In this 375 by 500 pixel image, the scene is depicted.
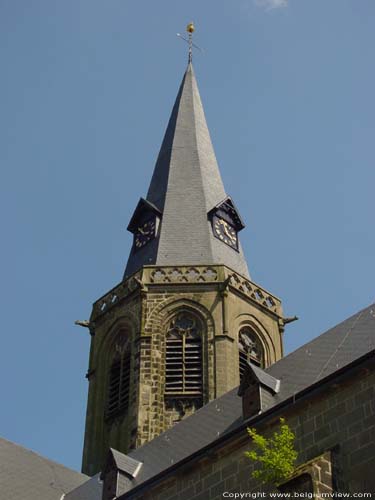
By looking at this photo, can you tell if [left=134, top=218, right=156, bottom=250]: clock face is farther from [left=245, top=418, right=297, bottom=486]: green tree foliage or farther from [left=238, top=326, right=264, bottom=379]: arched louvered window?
[left=245, top=418, right=297, bottom=486]: green tree foliage

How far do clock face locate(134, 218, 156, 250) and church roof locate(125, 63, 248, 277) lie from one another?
0.20 meters

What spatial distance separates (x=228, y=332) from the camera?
24.3m

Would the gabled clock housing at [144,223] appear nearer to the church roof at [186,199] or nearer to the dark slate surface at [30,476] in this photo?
the church roof at [186,199]

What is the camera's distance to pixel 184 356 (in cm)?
2423

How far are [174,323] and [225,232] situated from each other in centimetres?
405

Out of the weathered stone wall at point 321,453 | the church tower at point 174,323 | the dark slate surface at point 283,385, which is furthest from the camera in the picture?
the church tower at point 174,323

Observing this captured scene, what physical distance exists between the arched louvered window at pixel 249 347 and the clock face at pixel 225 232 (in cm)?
330

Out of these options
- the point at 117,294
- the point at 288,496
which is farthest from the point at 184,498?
the point at 117,294

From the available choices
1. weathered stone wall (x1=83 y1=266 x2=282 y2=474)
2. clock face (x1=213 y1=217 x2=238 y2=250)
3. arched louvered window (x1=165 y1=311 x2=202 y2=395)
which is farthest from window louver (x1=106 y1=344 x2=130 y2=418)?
clock face (x1=213 y1=217 x2=238 y2=250)

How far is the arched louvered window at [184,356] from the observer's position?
77.6ft

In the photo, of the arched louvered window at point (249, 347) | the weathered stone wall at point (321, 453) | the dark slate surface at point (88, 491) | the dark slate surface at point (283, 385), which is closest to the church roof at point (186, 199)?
the arched louvered window at point (249, 347)

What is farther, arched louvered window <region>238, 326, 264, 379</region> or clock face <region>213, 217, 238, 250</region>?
clock face <region>213, 217, 238, 250</region>

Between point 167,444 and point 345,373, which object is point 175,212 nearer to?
point 167,444

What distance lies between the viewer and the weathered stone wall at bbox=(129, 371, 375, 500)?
12.8m
